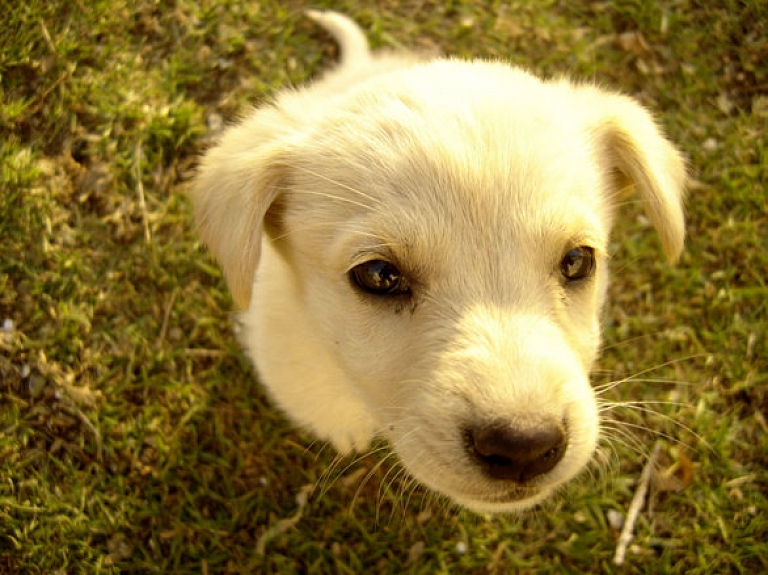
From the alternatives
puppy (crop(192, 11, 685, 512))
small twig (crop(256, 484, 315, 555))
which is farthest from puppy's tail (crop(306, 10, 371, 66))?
small twig (crop(256, 484, 315, 555))

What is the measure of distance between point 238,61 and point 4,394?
232 cm

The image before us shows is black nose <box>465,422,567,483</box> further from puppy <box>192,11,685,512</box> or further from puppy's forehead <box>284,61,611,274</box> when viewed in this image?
puppy's forehead <box>284,61,611,274</box>

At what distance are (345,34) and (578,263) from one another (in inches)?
96.5

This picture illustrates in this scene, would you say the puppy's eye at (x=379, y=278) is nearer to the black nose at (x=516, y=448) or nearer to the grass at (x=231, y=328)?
the black nose at (x=516, y=448)

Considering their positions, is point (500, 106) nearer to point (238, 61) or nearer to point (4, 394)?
point (238, 61)

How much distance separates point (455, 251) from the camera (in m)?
2.20

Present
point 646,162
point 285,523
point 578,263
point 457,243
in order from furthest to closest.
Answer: point 285,523, point 646,162, point 578,263, point 457,243

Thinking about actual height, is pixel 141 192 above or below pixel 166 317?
above

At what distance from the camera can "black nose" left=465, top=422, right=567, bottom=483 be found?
77.7 inches

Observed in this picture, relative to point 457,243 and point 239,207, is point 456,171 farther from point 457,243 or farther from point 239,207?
point 239,207

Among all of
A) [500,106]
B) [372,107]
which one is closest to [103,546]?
[372,107]

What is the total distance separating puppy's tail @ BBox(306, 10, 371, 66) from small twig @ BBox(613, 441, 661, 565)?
265cm

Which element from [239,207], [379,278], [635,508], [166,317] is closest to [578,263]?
[379,278]

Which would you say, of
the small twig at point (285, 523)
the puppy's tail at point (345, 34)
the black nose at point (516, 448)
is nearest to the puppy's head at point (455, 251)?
the black nose at point (516, 448)
